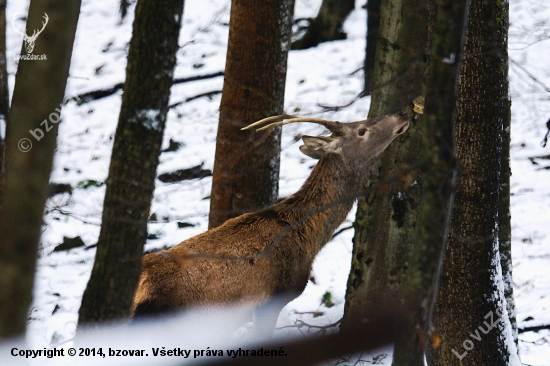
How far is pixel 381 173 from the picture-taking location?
646cm

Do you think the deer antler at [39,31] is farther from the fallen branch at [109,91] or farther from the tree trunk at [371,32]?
the fallen branch at [109,91]

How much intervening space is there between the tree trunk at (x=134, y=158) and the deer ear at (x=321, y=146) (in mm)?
1970

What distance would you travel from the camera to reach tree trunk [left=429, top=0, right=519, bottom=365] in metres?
5.23

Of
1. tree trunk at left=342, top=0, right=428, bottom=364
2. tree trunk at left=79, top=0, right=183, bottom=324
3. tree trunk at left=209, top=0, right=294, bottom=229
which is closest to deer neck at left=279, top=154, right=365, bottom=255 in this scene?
tree trunk at left=342, top=0, right=428, bottom=364

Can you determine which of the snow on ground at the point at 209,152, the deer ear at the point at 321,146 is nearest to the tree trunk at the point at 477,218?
the snow on ground at the point at 209,152

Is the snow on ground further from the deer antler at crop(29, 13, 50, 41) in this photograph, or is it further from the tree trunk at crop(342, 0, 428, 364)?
the deer antler at crop(29, 13, 50, 41)

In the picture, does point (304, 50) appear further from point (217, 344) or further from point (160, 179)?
point (217, 344)

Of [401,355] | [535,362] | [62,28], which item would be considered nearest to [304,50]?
[535,362]

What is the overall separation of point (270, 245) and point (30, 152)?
199 cm

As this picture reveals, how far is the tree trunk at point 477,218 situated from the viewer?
523 centimetres

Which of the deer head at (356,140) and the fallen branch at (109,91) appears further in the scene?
the fallen branch at (109,91)

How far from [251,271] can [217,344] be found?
2.22 ft

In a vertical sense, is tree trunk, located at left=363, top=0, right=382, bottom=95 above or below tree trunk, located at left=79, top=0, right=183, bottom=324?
above

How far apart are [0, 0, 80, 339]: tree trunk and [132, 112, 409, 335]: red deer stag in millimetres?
1250
